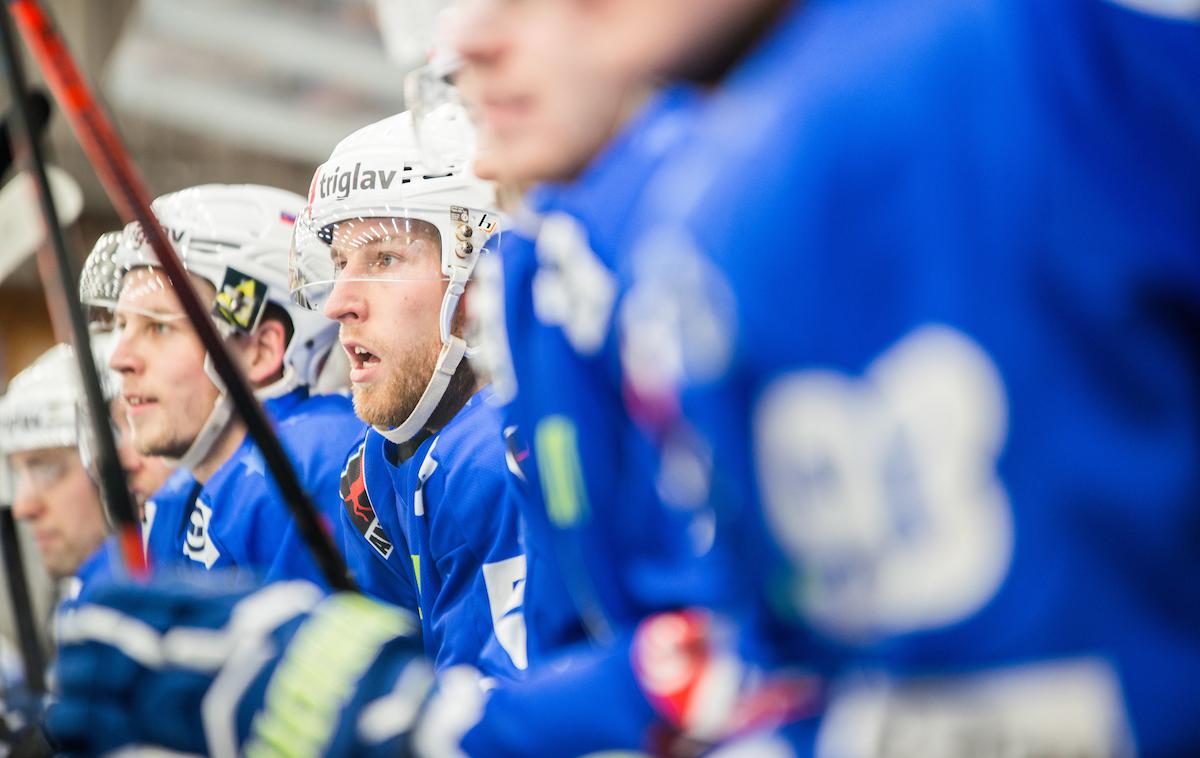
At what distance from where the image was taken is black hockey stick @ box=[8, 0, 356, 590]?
1100mm

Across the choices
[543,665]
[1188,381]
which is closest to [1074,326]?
[1188,381]

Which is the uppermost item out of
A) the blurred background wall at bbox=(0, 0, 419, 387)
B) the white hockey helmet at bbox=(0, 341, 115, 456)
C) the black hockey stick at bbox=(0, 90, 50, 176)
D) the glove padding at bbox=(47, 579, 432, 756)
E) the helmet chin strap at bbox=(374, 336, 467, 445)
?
the blurred background wall at bbox=(0, 0, 419, 387)

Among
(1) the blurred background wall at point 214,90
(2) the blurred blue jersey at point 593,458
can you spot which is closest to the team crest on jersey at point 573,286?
(2) the blurred blue jersey at point 593,458

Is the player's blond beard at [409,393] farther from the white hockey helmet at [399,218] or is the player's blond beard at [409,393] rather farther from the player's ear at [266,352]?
the player's ear at [266,352]

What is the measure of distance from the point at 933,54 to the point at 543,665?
567mm

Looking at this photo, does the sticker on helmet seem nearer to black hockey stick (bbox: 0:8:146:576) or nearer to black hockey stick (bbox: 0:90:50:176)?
black hockey stick (bbox: 0:90:50:176)

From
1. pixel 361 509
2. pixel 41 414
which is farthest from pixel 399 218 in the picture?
pixel 41 414

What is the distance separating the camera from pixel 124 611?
0.91m

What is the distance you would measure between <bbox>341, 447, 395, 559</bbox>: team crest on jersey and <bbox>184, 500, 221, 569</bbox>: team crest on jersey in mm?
261

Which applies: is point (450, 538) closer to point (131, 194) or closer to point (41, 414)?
point (131, 194)

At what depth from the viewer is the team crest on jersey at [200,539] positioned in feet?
8.37

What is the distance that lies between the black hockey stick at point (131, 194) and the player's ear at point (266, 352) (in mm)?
1706

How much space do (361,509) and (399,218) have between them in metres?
0.48

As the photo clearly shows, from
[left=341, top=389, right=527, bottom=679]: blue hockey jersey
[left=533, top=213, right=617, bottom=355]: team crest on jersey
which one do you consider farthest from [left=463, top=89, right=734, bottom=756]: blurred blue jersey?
[left=341, top=389, right=527, bottom=679]: blue hockey jersey
